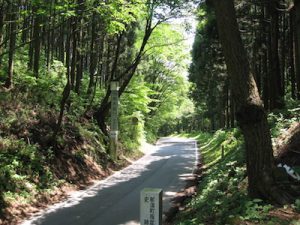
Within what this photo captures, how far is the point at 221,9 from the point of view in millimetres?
7145

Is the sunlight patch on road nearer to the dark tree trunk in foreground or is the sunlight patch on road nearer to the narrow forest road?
the narrow forest road

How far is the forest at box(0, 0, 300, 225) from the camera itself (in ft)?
23.4

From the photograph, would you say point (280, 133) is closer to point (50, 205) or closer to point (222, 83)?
point (50, 205)

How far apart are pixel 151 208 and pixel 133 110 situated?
23622 millimetres

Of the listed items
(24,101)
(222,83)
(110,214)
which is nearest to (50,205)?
(110,214)

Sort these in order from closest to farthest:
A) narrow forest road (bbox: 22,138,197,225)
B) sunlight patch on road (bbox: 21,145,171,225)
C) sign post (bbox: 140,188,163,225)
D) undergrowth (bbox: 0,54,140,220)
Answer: sign post (bbox: 140,188,163,225) < narrow forest road (bbox: 22,138,197,225) < sunlight patch on road (bbox: 21,145,171,225) < undergrowth (bbox: 0,54,140,220)

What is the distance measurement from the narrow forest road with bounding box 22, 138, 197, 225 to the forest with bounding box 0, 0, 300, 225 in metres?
0.74

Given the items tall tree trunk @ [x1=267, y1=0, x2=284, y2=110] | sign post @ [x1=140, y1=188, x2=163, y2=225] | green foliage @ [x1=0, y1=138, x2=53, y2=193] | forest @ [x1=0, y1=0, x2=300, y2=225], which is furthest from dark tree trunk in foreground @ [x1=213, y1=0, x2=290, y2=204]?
tall tree trunk @ [x1=267, y1=0, x2=284, y2=110]

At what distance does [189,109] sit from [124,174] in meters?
58.7

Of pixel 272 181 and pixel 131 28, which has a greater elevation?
pixel 131 28

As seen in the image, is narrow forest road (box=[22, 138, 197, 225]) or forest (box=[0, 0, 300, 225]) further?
narrow forest road (box=[22, 138, 197, 225])

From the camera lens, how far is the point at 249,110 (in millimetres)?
7000

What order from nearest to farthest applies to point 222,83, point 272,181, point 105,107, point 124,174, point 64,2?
1. point 272,181
2. point 64,2
3. point 124,174
4. point 105,107
5. point 222,83

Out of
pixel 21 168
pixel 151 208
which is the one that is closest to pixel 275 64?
pixel 21 168
